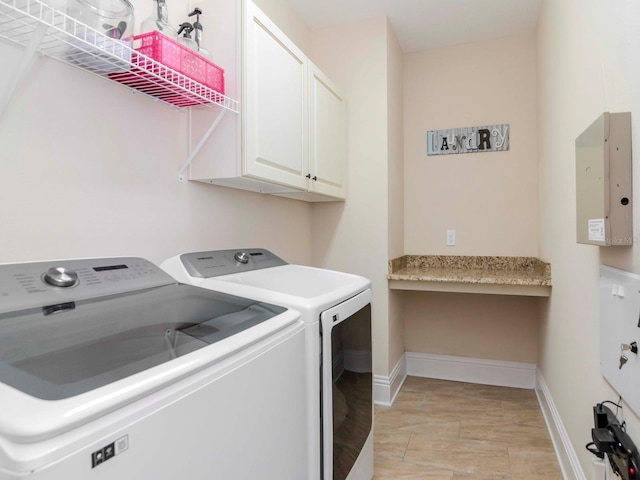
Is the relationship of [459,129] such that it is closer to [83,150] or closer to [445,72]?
[445,72]

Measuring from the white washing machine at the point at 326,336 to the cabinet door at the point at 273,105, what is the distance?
0.40 m

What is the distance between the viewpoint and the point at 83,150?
122cm

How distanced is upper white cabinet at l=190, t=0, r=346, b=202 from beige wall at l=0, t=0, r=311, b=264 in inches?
7.0

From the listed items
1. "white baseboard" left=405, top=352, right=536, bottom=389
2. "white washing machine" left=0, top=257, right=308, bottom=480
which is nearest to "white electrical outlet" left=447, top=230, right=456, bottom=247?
"white baseboard" left=405, top=352, right=536, bottom=389

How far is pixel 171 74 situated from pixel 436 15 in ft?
6.78

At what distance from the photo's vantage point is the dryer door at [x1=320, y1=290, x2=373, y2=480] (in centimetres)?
126

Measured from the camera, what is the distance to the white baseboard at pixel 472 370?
2.85 m

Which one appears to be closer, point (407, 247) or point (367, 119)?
point (367, 119)

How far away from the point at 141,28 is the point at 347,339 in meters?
1.30

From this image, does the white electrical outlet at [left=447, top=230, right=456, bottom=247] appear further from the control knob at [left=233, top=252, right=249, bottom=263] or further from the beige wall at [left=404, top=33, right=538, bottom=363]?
the control knob at [left=233, top=252, right=249, bottom=263]

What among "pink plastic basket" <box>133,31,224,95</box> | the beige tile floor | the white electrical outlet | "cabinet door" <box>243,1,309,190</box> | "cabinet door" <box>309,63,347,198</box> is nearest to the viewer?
"pink plastic basket" <box>133,31,224,95</box>

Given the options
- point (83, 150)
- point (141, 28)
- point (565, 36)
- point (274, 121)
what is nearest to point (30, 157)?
point (83, 150)

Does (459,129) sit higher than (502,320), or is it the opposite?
(459,129)

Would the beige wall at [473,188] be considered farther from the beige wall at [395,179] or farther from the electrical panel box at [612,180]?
the electrical panel box at [612,180]
